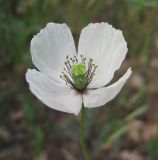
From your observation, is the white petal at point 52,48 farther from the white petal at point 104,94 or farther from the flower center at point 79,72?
the white petal at point 104,94

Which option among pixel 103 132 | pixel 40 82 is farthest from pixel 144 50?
pixel 40 82

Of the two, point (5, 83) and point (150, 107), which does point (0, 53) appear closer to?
point (5, 83)

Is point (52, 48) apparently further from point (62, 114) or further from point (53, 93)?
point (62, 114)

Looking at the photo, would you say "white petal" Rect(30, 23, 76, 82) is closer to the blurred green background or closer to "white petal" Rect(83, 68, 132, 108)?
"white petal" Rect(83, 68, 132, 108)

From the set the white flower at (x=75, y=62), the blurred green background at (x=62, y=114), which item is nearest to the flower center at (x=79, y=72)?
the white flower at (x=75, y=62)

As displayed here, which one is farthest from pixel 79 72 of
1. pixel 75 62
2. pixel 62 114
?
pixel 62 114

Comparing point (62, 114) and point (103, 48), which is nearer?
point (103, 48)

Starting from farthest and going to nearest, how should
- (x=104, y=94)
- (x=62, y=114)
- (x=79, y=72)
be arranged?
(x=62, y=114) < (x=79, y=72) < (x=104, y=94)
